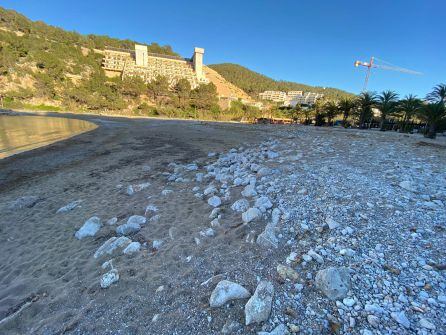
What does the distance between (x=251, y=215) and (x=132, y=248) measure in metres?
1.92

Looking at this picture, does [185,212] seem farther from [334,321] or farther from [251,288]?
[334,321]

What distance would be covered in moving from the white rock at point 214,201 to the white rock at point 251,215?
81cm

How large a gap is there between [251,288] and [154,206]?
282 cm

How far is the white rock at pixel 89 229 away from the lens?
3545 mm

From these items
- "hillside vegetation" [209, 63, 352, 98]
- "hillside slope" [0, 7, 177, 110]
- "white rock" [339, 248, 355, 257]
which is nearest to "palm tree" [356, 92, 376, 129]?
"white rock" [339, 248, 355, 257]

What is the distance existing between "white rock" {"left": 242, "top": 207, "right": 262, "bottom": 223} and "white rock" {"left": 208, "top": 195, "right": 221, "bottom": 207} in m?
0.81

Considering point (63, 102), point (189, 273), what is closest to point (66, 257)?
point (189, 273)

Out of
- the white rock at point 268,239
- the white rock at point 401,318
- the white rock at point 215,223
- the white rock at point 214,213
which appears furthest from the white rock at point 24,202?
the white rock at point 401,318

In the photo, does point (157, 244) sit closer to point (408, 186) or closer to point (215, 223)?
point (215, 223)

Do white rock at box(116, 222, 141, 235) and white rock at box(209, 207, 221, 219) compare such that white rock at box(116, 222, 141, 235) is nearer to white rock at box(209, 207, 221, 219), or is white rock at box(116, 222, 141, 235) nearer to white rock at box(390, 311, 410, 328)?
white rock at box(209, 207, 221, 219)

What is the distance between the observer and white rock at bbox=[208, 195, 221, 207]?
4.31 meters

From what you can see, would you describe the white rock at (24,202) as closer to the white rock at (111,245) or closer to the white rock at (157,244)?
the white rock at (111,245)

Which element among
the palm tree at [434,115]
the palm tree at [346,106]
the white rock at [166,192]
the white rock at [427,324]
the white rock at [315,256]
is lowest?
the white rock at [166,192]

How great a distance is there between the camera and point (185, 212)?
417 cm
